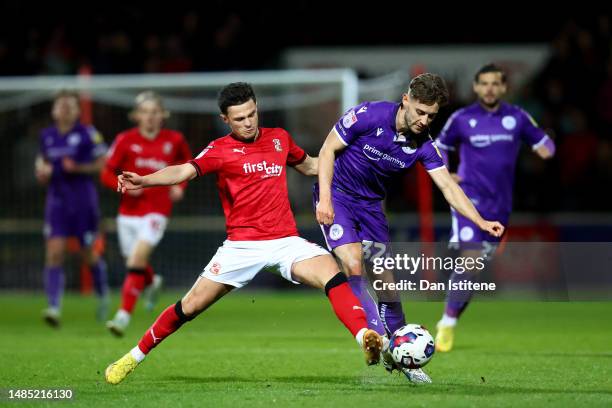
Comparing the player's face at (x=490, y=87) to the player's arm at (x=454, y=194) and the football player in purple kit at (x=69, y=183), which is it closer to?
the player's arm at (x=454, y=194)

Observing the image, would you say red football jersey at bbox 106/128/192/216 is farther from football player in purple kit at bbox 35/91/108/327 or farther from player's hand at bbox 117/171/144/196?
player's hand at bbox 117/171/144/196

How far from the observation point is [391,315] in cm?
Answer: 805

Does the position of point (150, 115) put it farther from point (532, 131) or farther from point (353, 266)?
point (353, 266)

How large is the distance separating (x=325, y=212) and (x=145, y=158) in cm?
488

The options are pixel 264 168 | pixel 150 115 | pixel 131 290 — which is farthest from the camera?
pixel 150 115

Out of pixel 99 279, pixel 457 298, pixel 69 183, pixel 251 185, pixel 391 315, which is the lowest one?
pixel 99 279

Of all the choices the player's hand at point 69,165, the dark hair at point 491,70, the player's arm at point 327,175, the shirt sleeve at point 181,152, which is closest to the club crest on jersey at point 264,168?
the player's arm at point 327,175

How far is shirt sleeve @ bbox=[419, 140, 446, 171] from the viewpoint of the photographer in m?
7.60

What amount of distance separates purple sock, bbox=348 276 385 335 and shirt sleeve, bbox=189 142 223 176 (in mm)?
1232

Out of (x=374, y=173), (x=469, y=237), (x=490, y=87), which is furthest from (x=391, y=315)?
(x=490, y=87)

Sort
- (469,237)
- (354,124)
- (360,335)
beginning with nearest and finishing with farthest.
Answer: (360,335)
(354,124)
(469,237)

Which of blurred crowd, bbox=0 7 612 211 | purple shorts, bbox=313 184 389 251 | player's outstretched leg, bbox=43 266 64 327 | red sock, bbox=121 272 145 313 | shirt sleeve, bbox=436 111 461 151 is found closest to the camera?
purple shorts, bbox=313 184 389 251

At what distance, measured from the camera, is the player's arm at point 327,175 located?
740cm

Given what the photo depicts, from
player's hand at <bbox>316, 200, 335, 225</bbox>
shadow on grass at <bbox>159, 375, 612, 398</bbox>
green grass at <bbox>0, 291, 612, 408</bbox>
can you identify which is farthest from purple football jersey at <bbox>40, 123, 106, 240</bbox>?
player's hand at <bbox>316, 200, 335, 225</bbox>
